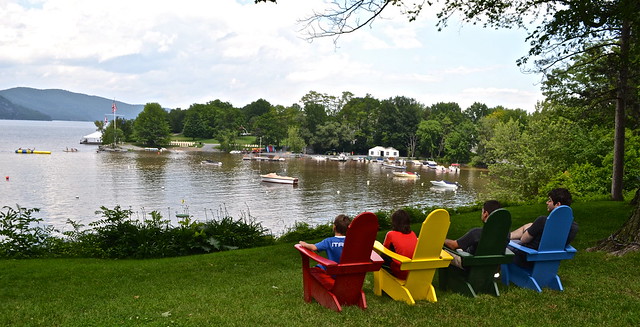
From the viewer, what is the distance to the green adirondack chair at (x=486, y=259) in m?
4.80

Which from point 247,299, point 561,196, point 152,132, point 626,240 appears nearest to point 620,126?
point 626,240

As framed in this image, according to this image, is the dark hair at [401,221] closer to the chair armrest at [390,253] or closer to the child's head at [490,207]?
the chair armrest at [390,253]

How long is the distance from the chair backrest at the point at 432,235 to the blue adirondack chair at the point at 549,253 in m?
1.20

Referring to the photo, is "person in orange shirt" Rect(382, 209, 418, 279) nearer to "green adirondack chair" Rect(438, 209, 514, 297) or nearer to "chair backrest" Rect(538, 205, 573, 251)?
"green adirondack chair" Rect(438, 209, 514, 297)

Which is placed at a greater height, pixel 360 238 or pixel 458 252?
pixel 360 238

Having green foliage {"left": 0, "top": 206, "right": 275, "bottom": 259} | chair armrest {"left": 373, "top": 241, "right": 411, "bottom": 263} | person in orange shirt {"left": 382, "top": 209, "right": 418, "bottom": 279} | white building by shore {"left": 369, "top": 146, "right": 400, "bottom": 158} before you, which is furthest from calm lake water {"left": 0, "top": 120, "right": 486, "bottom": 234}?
white building by shore {"left": 369, "top": 146, "right": 400, "bottom": 158}

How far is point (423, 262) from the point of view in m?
4.73

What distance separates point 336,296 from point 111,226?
752cm

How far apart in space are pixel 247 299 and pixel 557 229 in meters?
3.61

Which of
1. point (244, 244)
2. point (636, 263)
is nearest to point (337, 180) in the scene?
point (244, 244)

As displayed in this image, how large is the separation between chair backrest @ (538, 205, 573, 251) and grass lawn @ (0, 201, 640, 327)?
1.74ft

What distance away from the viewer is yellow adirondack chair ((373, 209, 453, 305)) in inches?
183

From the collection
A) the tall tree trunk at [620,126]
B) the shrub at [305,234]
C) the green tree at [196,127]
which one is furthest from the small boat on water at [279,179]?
the green tree at [196,127]

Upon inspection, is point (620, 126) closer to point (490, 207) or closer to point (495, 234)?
point (490, 207)
